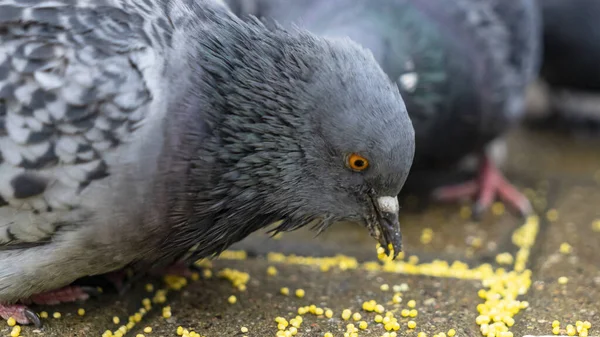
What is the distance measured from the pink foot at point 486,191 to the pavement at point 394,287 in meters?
0.10

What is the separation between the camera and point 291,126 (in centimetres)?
270

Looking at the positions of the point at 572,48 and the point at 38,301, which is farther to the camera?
the point at 572,48

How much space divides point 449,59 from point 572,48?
234cm


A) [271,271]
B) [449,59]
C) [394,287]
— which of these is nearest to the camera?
[394,287]

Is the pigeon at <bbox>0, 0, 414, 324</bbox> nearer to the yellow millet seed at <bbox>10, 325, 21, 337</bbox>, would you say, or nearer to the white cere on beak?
the white cere on beak

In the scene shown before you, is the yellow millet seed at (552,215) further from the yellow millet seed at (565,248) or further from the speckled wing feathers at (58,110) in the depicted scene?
the speckled wing feathers at (58,110)

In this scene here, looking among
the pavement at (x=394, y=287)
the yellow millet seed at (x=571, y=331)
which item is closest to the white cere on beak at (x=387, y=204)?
the pavement at (x=394, y=287)

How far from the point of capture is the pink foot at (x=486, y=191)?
15.3 ft

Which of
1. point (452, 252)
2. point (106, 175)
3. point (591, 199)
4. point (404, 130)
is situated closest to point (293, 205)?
point (404, 130)

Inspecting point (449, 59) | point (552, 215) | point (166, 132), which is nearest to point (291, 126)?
point (166, 132)

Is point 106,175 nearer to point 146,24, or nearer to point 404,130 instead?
point 146,24

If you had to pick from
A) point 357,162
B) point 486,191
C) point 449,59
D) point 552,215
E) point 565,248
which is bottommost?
point 357,162

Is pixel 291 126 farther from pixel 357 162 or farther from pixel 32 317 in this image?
pixel 32 317

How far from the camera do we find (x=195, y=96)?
2693mm
